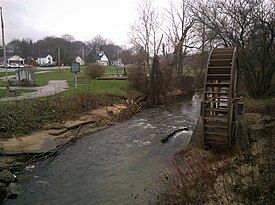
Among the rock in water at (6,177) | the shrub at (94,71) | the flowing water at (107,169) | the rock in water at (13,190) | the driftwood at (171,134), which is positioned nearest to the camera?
the flowing water at (107,169)

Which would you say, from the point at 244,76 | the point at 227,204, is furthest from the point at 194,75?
the point at 227,204

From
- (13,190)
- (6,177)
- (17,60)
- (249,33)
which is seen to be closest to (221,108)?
(13,190)

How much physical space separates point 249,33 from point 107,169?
46.0 feet

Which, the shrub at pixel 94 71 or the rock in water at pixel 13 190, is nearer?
the rock in water at pixel 13 190

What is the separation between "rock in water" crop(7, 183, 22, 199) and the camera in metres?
9.00

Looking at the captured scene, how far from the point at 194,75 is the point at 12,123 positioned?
78.5ft

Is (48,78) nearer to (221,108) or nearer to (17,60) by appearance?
(221,108)

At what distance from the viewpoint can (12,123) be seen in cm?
1445

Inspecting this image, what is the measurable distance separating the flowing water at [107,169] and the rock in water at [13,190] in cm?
18

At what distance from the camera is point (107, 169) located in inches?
437

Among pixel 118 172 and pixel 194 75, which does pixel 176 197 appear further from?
pixel 194 75

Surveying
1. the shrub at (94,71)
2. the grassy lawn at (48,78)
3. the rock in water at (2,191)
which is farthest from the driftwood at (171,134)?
the shrub at (94,71)

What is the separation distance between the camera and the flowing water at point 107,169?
890cm

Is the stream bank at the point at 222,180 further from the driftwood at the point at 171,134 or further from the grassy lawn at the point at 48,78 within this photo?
the grassy lawn at the point at 48,78
